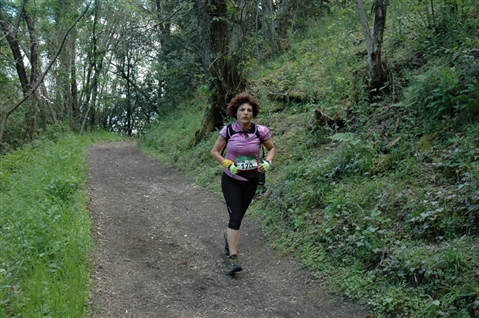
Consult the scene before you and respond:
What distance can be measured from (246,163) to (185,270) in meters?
1.57

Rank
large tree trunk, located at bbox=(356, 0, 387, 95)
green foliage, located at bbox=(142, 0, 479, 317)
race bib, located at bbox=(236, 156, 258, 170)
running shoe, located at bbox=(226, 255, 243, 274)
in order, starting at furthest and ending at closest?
1. large tree trunk, located at bbox=(356, 0, 387, 95)
2. race bib, located at bbox=(236, 156, 258, 170)
3. running shoe, located at bbox=(226, 255, 243, 274)
4. green foliage, located at bbox=(142, 0, 479, 317)

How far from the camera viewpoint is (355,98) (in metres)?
7.86

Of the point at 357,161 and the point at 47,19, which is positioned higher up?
the point at 47,19

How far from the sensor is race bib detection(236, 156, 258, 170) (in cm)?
499

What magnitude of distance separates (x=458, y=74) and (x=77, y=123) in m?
24.2

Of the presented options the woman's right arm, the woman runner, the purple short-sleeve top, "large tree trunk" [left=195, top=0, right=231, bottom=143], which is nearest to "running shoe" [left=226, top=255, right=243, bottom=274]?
the woman runner

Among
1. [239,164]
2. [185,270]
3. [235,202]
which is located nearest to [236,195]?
[235,202]

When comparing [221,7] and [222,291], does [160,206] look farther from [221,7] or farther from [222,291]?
[221,7]

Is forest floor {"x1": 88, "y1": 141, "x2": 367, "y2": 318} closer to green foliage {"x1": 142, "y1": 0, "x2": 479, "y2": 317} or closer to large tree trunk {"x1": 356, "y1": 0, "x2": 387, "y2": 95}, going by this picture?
green foliage {"x1": 142, "y1": 0, "x2": 479, "y2": 317}

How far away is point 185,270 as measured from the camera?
5.07m

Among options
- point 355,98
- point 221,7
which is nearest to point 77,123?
point 221,7

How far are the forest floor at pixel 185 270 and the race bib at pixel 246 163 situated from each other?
52.6 inches

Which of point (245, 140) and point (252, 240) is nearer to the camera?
point (245, 140)

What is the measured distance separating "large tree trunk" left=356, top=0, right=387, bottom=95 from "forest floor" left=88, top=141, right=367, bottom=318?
3.60m
